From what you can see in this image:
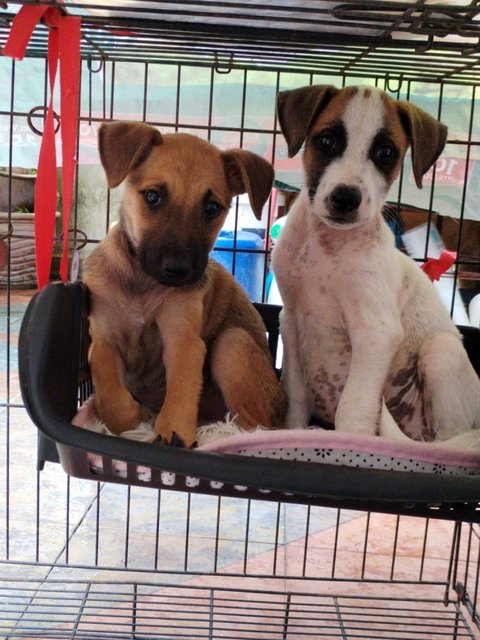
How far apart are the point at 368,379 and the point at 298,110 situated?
539mm

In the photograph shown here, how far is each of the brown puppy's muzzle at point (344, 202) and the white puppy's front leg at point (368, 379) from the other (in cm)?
23

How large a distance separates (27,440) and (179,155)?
A: 233 cm

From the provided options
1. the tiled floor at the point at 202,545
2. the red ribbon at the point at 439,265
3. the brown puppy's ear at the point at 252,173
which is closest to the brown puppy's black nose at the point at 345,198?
the brown puppy's ear at the point at 252,173

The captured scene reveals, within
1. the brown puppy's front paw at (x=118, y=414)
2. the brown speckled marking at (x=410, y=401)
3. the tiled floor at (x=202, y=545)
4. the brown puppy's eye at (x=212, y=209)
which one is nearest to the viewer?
the brown puppy's front paw at (x=118, y=414)

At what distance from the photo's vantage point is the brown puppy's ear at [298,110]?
1379mm

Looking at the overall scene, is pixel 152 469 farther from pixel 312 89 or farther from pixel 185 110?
pixel 185 110

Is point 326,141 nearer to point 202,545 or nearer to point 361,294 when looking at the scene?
point 361,294

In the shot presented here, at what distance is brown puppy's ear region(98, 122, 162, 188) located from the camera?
1.38m

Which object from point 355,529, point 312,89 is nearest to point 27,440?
point 355,529

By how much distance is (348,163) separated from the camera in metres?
1.33

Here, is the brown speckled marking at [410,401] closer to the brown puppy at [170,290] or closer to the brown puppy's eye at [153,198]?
the brown puppy at [170,290]

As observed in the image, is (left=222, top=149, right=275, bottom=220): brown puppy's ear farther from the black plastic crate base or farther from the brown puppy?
the black plastic crate base

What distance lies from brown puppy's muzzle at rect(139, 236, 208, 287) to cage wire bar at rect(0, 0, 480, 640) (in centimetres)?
41

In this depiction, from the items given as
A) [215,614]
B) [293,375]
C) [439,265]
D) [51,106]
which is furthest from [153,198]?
[215,614]
